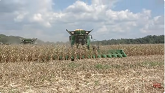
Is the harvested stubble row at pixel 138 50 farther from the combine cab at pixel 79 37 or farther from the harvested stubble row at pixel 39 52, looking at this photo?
the harvested stubble row at pixel 39 52

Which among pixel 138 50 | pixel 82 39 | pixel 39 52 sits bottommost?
pixel 138 50

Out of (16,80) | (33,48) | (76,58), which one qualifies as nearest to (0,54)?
(33,48)

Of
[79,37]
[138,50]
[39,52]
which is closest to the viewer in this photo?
[39,52]

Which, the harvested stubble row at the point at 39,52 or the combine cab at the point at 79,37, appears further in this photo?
the combine cab at the point at 79,37

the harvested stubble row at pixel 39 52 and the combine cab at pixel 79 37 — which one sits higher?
the combine cab at pixel 79 37

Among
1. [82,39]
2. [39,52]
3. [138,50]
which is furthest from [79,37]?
[138,50]

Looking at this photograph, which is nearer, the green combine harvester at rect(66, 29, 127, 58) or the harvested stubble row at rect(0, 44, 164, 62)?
the harvested stubble row at rect(0, 44, 164, 62)

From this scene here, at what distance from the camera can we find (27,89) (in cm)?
539

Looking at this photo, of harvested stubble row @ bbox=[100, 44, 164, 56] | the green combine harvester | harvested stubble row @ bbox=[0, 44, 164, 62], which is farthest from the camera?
harvested stubble row @ bbox=[100, 44, 164, 56]

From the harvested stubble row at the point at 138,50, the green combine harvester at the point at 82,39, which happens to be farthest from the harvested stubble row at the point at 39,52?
the harvested stubble row at the point at 138,50

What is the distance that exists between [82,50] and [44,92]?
32.3 feet

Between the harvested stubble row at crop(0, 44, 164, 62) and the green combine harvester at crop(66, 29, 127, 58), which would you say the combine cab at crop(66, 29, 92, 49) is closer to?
the green combine harvester at crop(66, 29, 127, 58)

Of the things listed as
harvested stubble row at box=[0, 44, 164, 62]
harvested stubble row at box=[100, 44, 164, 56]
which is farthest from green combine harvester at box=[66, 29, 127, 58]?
harvested stubble row at box=[100, 44, 164, 56]

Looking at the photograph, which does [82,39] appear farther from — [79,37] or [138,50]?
[138,50]
